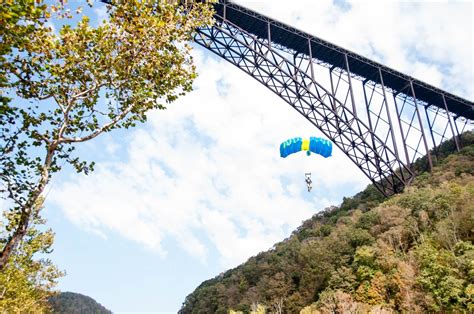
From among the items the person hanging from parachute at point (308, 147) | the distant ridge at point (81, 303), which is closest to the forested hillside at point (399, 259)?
the person hanging from parachute at point (308, 147)

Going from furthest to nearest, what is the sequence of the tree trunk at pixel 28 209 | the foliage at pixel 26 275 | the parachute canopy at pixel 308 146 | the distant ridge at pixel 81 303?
the distant ridge at pixel 81 303 < the parachute canopy at pixel 308 146 < the foliage at pixel 26 275 < the tree trunk at pixel 28 209

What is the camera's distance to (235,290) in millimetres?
43625

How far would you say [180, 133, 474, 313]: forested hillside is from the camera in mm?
21406

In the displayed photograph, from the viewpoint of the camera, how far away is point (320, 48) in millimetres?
25562

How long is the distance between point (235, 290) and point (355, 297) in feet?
68.2

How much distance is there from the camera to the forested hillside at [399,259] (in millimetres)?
21406

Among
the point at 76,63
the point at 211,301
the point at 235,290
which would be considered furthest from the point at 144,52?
the point at 211,301

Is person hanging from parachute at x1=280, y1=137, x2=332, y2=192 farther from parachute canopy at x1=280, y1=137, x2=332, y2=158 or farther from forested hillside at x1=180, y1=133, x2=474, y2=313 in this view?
forested hillside at x1=180, y1=133, x2=474, y2=313

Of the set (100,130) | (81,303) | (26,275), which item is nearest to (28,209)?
(100,130)

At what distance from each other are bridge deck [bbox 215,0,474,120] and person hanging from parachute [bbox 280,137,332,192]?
5555mm

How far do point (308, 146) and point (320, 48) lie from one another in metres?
6.89

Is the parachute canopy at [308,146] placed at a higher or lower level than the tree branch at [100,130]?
higher

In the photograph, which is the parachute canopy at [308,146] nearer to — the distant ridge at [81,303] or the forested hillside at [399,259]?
the forested hillside at [399,259]

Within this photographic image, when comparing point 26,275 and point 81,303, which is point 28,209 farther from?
point 81,303
